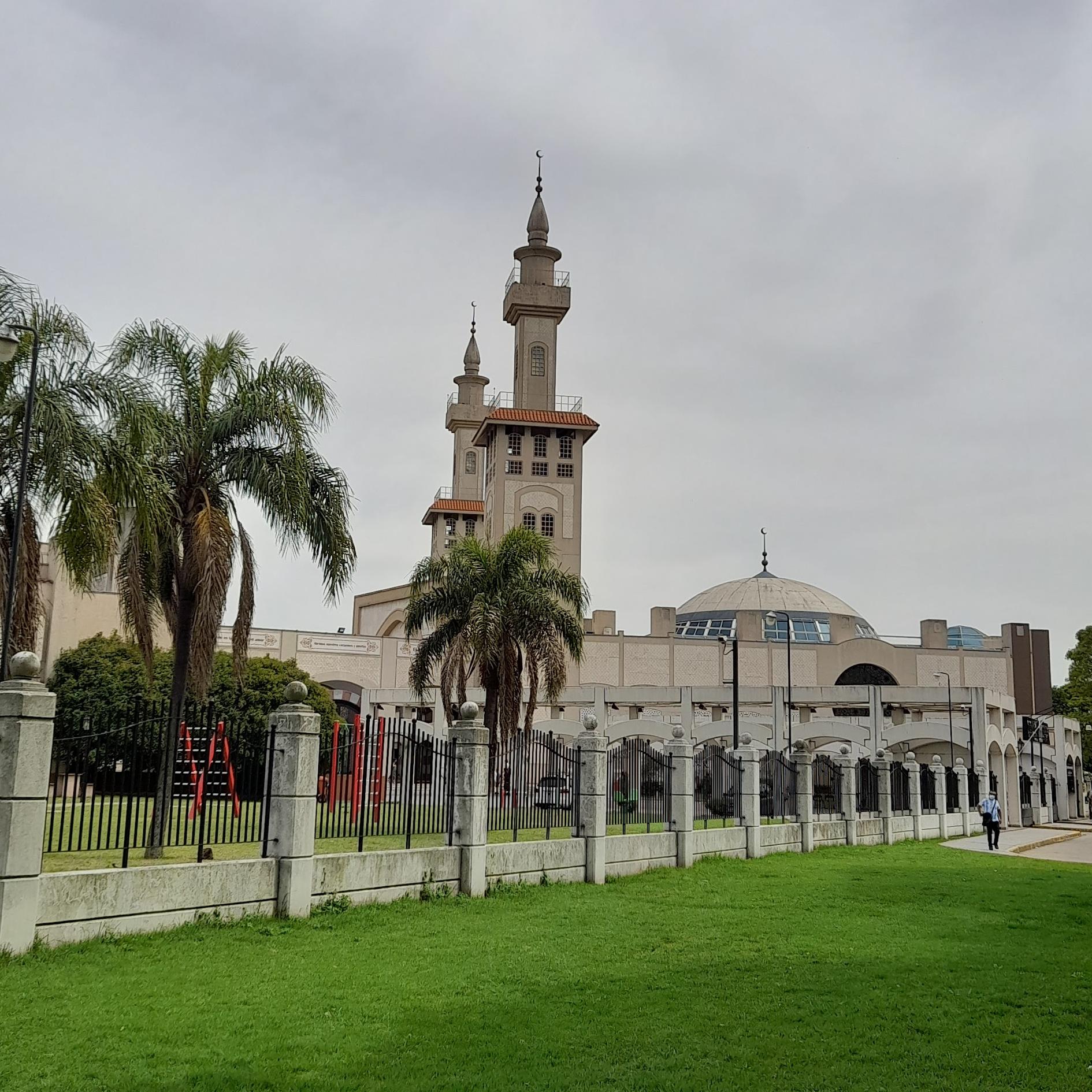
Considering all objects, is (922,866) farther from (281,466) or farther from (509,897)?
(281,466)

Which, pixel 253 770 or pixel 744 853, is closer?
pixel 253 770

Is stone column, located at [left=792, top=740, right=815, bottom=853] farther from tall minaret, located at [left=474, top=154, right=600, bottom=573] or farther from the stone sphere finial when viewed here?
tall minaret, located at [left=474, top=154, right=600, bottom=573]

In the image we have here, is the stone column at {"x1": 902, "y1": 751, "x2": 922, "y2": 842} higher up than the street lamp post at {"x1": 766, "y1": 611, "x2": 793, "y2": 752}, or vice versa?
the street lamp post at {"x1": 766, "y1": 611, "x2": 793, "y2": 752}

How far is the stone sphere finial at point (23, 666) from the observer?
9828 millimetres

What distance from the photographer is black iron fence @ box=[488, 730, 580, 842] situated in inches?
671

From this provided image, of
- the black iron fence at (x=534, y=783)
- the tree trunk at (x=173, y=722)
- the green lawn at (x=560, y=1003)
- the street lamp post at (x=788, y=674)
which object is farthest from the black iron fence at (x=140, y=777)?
the street lamp post at (x=788, y=674)

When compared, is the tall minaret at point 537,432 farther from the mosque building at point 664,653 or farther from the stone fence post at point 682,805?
the stone fence post at point 682,805

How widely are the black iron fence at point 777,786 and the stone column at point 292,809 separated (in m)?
14.3

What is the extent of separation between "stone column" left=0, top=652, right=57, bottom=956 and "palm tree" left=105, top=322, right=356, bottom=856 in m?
5.76

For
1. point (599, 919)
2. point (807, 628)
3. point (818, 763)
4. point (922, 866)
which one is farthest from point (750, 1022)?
point (807, 628)

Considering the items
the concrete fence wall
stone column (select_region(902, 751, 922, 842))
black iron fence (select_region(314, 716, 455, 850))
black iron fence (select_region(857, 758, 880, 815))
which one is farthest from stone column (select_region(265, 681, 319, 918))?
stone column (select_region(902, 751, 922, 842))

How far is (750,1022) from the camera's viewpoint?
338 inches

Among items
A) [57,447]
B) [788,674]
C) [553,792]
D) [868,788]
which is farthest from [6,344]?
[788,674]

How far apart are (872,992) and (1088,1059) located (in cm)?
210
